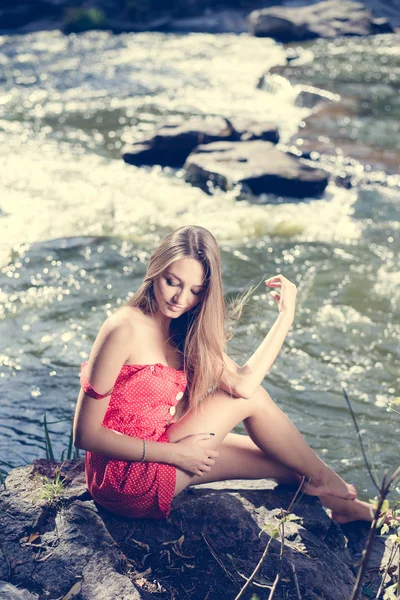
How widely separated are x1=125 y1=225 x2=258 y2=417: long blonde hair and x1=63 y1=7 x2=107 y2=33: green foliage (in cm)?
1579

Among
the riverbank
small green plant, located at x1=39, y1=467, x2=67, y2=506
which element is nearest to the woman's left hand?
small green plant, located at x1=39, y1=467, x2=67, y2=506

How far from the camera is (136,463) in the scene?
9.68 ft

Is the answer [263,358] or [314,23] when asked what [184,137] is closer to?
[263,358]

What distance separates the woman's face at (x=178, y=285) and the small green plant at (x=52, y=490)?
0.76m

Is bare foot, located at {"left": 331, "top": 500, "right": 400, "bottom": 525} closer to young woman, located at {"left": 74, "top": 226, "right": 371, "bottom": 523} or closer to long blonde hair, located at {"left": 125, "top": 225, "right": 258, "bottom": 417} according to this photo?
young woman, located at {"left": 74, "top": 226, "right": 371, "bottom": 523}

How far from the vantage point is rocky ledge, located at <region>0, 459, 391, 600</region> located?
8.86 ft

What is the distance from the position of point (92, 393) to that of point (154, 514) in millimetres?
563

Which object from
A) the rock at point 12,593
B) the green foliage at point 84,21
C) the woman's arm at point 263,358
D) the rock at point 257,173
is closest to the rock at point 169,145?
the rock at point 257,173

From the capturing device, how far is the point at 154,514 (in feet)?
9.78

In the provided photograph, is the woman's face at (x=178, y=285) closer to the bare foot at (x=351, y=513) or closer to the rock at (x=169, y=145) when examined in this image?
the bare foot at (x=351, y=513)

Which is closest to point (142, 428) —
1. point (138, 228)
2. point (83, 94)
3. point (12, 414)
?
A: point (12, 414)

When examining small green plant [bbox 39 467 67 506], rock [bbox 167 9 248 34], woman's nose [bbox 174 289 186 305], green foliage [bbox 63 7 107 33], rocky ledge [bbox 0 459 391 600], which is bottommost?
rock [bbox 167 9 248 34]

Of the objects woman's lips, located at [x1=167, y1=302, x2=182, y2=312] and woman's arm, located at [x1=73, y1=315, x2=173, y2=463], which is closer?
woman's arm, located at [x1=73, y1=315, x2=173, y2=463]

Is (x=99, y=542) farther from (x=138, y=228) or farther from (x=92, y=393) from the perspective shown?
(x=138, y=228)
